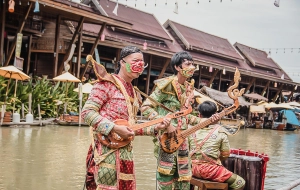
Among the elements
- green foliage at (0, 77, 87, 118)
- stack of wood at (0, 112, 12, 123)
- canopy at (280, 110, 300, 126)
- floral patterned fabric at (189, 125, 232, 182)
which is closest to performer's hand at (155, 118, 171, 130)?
floral patterned fabric at (189, 125, 232, 182)

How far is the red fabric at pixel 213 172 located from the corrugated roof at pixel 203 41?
2295 cm

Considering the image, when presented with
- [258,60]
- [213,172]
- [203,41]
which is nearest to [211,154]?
[213,172]

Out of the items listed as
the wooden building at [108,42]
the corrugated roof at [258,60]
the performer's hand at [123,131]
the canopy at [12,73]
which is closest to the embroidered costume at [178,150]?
the performer's hand at [123,131]

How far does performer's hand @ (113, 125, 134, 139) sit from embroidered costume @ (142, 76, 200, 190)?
962 mm

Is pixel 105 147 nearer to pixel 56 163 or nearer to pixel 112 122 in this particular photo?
pixel 112 122

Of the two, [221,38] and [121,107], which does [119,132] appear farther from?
[221,38]

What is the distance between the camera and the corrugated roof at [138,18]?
23.3 metres

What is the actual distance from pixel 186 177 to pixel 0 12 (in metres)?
14.0

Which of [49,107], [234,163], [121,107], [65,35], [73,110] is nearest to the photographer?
[121,107]

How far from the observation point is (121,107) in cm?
287

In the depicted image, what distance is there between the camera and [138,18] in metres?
25.6

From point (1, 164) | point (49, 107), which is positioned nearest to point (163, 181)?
point (1, 164)

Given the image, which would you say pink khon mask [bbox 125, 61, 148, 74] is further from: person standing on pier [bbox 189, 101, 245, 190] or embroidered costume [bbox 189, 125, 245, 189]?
embroidered costume [bbox 189, 125, 245, 189]

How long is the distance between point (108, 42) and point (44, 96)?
5.18 m
